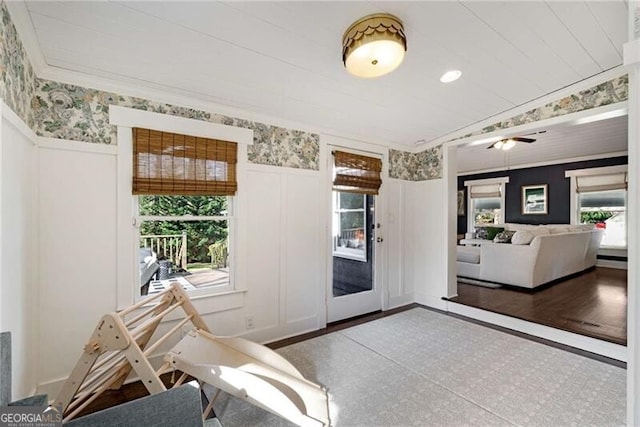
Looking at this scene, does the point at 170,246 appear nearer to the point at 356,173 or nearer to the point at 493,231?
the point at 356,173

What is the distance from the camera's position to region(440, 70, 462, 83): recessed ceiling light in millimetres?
2433

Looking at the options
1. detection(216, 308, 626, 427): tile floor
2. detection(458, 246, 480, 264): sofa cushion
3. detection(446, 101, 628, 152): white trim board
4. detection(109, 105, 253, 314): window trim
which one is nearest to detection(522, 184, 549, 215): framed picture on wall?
detection(458, 246, 480, 264): sofa cushion

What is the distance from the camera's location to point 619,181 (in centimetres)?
588

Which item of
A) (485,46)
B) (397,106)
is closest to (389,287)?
(397,106)

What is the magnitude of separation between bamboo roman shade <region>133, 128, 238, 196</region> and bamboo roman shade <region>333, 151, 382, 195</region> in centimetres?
127

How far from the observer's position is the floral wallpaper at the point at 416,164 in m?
4.04

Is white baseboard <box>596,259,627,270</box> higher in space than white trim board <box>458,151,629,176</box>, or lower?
lower

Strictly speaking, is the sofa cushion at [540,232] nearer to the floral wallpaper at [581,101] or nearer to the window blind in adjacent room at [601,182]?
the floral wallpaper at [581,101]

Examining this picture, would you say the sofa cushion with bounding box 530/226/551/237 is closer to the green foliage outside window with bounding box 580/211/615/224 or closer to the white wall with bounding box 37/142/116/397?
the green foliage outside window with bounding box 580/211/615/224

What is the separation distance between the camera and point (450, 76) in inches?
98.1

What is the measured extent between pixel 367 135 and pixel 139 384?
132 inches

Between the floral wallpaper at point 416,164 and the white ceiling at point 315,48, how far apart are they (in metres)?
1.12

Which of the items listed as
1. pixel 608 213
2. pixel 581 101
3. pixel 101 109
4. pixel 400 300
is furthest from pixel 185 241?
pixel 608 213

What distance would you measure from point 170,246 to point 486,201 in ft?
27.1
